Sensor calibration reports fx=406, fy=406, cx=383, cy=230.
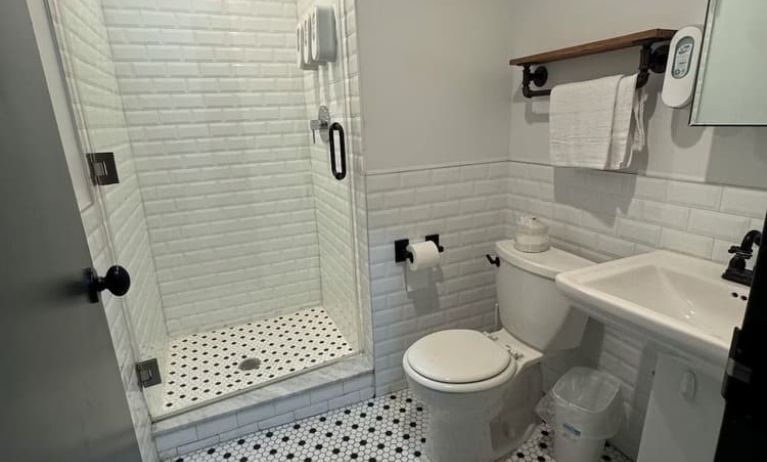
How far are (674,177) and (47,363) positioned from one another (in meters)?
1.63

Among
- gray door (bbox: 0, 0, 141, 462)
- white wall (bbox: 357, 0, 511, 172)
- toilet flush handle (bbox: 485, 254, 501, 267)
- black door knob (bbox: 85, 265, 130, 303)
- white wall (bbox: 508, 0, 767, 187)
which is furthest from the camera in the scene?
toilet flush handle (bbox: 485, 254, 501, 267)

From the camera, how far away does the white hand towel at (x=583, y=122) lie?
1.33 metres

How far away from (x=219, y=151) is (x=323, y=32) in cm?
99

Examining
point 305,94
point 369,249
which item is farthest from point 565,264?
point 305,94

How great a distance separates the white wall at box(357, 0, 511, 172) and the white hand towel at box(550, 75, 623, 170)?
367mm

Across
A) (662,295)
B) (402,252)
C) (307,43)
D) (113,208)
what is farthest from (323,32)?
(662,295)

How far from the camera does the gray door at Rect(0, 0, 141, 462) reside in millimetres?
551

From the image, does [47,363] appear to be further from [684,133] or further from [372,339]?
[684,133]

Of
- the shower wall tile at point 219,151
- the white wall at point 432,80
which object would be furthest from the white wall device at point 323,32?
the shower wall tile at point 219,151

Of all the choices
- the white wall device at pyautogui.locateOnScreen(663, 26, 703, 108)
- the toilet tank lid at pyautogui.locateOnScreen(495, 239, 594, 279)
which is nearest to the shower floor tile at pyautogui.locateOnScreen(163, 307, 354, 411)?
the toilet tank lid at pyautogui.locateOnScreen(495, 239, 594, 279)

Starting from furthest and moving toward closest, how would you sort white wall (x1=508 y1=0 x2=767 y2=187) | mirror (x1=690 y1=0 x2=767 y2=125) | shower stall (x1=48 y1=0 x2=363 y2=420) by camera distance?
shower stall (x1=48 y1=0 x2=363 y2=420)
white wall (x1=508 y1=0 x2=767 y2=187)
mirror (x1=690 y1=0 x2=767 y2=125)

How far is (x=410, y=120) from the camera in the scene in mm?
1699

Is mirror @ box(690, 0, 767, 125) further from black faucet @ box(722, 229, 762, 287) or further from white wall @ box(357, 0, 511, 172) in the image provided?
white wall @ box(357, 0, 511, 172)

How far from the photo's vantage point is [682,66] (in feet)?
3.72
